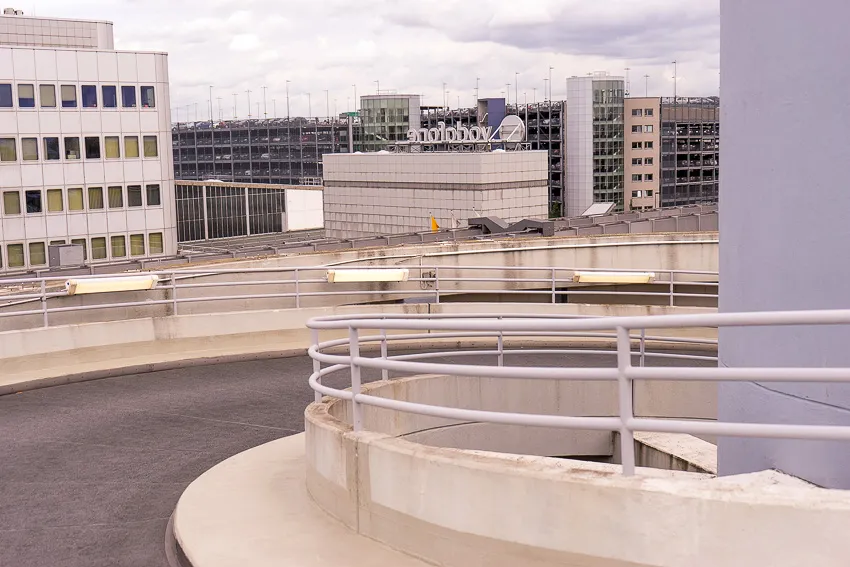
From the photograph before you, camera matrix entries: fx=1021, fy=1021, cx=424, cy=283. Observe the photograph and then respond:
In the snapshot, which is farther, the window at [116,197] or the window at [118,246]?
the window at [118,246]

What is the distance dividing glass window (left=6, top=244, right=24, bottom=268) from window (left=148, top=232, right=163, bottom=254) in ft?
29.3

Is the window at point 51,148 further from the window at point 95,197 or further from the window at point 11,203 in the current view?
the window at point 95,197

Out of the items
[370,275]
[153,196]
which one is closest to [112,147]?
[153,196]

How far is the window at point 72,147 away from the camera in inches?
2625

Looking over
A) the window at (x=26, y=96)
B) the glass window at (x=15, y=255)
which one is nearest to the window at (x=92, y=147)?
the window at (x=26, y=96)

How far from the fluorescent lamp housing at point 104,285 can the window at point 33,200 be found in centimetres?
5494

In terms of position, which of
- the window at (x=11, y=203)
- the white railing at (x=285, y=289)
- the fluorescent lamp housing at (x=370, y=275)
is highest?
the window at (x=11, y=203)

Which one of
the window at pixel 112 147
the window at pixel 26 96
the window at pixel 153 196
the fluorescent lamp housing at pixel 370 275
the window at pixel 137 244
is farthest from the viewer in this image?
the window at pixel 153 196

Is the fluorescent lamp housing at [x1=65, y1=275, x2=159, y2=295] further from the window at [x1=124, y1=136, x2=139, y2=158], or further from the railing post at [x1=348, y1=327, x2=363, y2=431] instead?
the window at [x1=124, y1=136, x2=139, y2=158]

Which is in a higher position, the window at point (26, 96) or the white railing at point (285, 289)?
the window at point (26, 96)

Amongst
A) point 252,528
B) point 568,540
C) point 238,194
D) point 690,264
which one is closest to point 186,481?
point 252,528

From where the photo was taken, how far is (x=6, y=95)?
6350 centimetres

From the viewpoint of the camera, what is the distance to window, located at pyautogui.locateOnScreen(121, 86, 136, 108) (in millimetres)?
68375

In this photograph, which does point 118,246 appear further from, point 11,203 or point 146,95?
point 146,95
